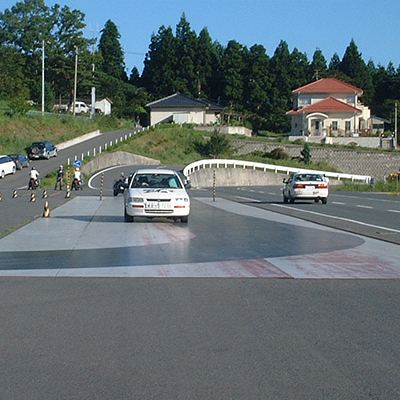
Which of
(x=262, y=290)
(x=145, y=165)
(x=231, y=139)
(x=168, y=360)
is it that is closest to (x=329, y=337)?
(x=168, y=360)

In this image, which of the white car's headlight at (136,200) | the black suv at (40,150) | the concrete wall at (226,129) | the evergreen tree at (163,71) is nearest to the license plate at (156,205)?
the white car's headlight at (136,200)

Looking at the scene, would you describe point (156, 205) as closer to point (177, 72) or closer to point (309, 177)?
point (309, 177)

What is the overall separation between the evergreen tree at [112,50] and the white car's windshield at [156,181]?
394 ft

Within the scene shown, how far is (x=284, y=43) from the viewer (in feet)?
454

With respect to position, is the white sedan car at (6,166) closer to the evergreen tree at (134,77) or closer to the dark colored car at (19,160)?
the dark colored car at (19,160)

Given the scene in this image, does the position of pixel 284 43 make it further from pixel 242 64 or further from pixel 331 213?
pixel 331 213

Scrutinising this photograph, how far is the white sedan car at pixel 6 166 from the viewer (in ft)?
165

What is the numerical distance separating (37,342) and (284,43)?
451ft

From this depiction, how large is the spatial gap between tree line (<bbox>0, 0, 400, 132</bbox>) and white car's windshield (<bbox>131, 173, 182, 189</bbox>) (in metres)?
77.5

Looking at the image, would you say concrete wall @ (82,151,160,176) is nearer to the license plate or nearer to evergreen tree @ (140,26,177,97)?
the license plate

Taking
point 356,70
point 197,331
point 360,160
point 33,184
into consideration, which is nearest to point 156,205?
point 197,331

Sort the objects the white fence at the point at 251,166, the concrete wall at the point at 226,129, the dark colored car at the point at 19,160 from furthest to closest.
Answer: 1. the concrete wall at the point at 226,129
2. the white fence at the point at 251,166
3. the dark colored car at the point at 19,160

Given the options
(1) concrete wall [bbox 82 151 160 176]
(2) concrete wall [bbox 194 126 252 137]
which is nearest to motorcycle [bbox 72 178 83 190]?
(1) concrete wall [bbox 82 151 160 176]

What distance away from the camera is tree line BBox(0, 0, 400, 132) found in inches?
4124
